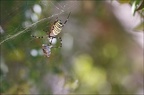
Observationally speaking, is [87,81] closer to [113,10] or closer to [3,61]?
[113,10]

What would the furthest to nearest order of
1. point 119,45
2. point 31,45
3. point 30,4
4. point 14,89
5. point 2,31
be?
point 119,45 → point 14,89 → point 31,45 → point 30,4 → point 2,31

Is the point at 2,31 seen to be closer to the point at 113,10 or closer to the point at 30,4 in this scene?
the point at 30,4

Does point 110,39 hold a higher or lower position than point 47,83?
lower

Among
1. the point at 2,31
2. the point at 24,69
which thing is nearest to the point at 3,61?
the point at 24,69

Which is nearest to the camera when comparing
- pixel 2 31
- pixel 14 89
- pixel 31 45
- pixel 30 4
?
pixel 2 31

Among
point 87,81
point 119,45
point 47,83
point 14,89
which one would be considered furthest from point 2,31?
point 119,45

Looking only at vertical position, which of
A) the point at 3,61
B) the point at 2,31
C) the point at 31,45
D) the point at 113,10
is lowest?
the point at 113,10

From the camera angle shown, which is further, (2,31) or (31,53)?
(31,53)
